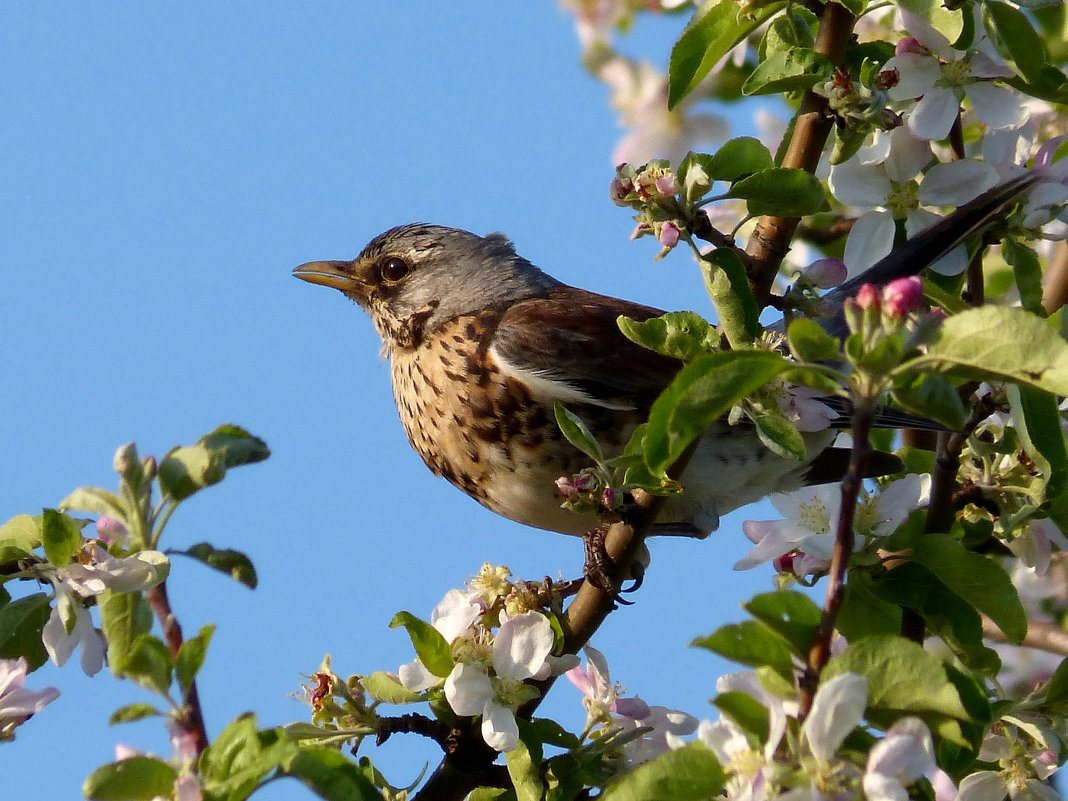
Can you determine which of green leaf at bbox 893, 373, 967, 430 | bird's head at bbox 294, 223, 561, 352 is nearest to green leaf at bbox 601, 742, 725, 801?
green leaf at bbox 893, 373, 967, 430

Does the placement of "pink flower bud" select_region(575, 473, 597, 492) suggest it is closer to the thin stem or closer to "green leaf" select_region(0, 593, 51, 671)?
the thin stem

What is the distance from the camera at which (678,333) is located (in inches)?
96.1

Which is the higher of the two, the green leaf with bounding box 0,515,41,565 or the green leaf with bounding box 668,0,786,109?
Answer: the green leaf with bounding box 668,0,786,109

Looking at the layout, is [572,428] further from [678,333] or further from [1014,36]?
[1014,36]

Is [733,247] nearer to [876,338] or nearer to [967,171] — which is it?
[876,338]

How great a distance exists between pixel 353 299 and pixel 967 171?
121 inches

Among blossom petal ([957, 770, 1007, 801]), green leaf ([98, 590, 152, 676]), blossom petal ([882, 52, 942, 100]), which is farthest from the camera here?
blossom petal ([882, 52, 942, 100])

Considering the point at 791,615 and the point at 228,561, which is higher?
the point at 228,561

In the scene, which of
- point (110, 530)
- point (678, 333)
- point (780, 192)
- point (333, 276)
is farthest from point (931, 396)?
point (333, 276)

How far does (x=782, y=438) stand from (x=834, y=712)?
0.70 m

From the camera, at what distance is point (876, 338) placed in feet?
6.17

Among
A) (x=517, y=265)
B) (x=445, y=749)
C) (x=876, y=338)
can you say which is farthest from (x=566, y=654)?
(x=517, y=265)

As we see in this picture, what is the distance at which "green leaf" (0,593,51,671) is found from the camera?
252cm

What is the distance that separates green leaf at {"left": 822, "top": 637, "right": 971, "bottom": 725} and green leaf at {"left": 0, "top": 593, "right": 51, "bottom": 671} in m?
1.52
